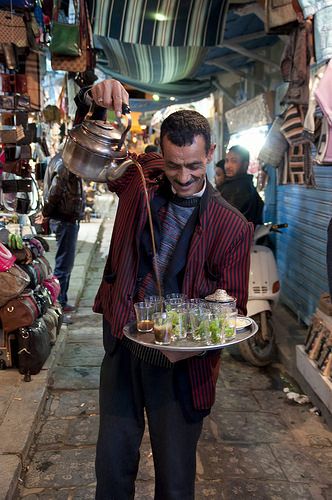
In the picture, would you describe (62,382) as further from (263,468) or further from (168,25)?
(168,25)

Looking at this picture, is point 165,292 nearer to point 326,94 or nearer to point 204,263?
point 204,263

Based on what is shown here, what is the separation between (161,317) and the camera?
2.05 meters

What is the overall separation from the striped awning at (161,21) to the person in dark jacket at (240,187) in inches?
55.1

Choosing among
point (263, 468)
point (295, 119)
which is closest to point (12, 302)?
point (263, 468)

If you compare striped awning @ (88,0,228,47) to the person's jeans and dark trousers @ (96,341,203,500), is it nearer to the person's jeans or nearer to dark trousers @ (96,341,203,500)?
the person's jeans

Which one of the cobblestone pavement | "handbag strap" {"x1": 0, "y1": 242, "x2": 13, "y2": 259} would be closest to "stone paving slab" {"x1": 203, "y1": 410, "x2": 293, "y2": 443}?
the cobblestone pavement

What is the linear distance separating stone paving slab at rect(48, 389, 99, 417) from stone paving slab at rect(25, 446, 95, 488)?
0.59 metres

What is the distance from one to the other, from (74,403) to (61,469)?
1.02 m

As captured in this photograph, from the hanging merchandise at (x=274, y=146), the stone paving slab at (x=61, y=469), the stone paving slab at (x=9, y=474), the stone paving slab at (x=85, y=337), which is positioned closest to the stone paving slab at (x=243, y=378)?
the stone paving slab at (x=85, y=337)

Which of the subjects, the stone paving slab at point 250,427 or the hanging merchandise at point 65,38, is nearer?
the stone paving slab at point 250,427

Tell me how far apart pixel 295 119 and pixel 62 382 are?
11.4 ft

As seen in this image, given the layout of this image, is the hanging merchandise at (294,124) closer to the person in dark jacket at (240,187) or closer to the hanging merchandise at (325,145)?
the person in dark jacket at (240,187)

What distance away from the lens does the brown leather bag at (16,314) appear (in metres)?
4.29

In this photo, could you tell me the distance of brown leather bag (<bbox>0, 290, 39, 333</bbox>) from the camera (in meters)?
4.29
